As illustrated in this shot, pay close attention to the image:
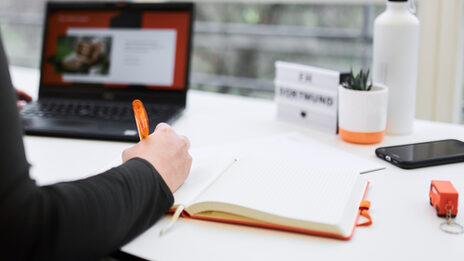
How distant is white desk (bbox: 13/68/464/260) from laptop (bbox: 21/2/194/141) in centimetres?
20

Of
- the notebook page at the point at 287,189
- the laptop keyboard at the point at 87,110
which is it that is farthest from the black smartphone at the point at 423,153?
the laptop keyboard at the point at 87,110

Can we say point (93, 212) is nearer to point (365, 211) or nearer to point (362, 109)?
point (365, 211)

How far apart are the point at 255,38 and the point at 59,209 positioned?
15.5 ft

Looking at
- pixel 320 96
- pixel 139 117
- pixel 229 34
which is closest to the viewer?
pixel 139 117

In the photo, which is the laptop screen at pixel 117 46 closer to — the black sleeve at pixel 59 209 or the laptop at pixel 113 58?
the laptop at pixel 113 58

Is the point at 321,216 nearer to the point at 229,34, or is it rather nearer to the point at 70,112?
the point at 70,112

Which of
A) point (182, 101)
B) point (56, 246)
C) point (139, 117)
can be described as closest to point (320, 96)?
point (182, 101)

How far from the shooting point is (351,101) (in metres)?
1.02

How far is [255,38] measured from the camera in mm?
5164

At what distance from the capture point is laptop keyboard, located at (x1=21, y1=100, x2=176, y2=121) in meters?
1.20

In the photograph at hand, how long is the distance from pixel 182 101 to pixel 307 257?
2.54ft

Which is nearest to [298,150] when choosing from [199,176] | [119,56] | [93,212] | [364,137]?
[364,137]

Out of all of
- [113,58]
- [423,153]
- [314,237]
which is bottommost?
[314,237]

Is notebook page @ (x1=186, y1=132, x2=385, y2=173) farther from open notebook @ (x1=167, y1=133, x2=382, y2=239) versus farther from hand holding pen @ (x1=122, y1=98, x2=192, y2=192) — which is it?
hand holding pen @ (x1=122, y1=98, x2=192, y2=192)
